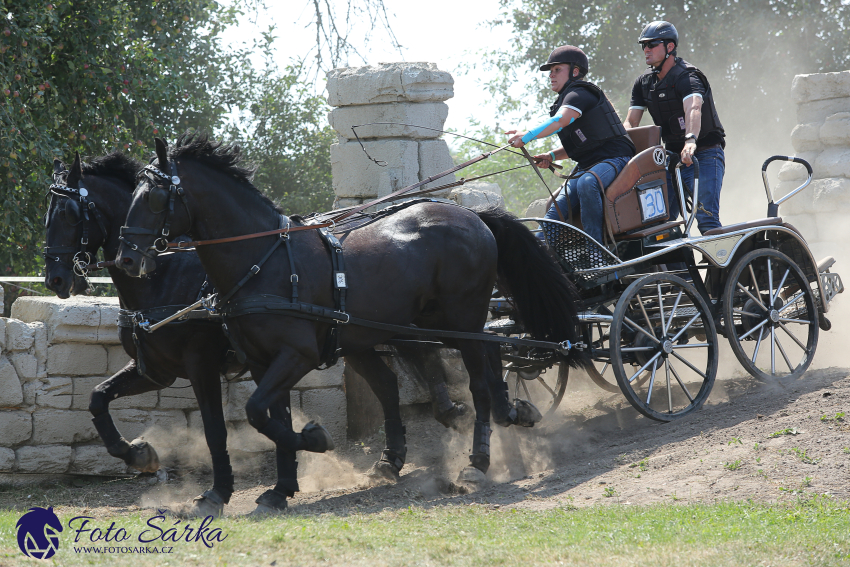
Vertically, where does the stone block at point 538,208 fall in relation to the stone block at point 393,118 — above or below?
below

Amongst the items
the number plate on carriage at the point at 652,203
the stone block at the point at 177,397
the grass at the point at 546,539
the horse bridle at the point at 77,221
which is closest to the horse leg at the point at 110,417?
the horse bridle at the point at 77,221

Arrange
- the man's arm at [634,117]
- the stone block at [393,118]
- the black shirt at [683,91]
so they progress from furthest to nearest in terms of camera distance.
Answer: the stone block at [393,118]
the man's arm at [634,117]
the black shirt at [683,91]

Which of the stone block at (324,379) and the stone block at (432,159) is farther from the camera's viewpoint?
the stone block at (432,159)

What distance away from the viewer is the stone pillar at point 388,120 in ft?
24.5

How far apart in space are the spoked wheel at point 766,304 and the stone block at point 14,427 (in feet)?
16.7

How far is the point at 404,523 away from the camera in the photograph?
409 cm

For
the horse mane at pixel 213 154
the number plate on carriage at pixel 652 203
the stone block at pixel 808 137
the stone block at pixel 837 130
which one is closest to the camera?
the horse mane at pixel 213 154

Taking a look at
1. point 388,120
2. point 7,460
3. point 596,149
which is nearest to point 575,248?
point 596,149

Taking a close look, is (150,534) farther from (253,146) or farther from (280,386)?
(253,146)

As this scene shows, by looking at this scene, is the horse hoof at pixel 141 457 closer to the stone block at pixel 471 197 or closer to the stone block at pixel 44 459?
the stone block at pixel 44 459

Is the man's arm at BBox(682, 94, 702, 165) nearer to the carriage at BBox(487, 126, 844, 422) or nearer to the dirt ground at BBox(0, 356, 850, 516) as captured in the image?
the carriage at BBox(487, 126, 844, 422)

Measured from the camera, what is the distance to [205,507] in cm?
471

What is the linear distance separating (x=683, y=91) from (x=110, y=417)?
15.5ft

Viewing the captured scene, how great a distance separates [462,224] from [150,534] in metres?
2.69
